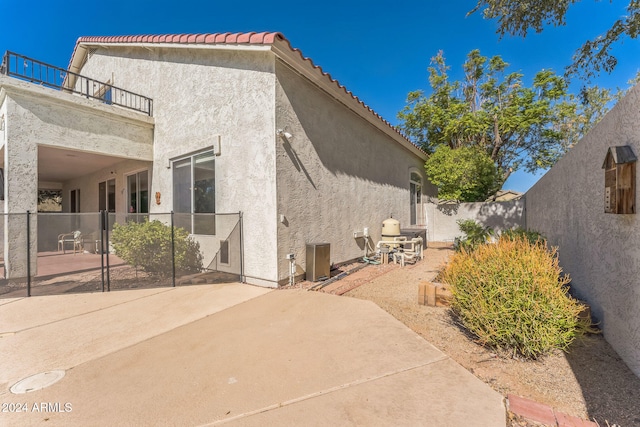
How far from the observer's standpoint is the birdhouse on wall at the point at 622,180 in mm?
2705

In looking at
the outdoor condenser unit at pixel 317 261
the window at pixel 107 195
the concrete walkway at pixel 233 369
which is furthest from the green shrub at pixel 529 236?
the window at pixel 107 195

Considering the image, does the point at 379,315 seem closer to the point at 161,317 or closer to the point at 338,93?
the point at 161,317

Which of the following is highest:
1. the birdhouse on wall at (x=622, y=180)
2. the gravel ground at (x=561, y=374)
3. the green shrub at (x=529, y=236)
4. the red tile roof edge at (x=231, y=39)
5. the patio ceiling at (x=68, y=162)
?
the red tile roof edge at (x=231, y=39)

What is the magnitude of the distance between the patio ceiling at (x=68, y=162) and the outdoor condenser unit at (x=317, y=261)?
701cm

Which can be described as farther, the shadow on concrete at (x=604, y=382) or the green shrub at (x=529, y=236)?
the green shrub at (x=529, y=236)

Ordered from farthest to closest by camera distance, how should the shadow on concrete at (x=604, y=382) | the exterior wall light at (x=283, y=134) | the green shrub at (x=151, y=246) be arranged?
the green shrub at (x=151, y=246) < the exterior wall light at (x=283, y=134) < the shadow on concrete at (x=604, y=382)

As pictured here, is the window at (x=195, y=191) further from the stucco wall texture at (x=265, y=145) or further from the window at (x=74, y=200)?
the window at (x=74, y=200)

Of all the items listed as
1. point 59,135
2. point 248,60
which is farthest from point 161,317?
point 59,135

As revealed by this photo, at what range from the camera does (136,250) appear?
6426mm

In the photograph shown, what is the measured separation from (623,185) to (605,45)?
7.32 meters

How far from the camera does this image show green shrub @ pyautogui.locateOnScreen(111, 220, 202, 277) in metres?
6.34

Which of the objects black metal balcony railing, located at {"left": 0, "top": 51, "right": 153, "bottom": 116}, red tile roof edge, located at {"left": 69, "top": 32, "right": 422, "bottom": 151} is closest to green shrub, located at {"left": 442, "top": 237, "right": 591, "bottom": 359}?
red tile roof edge, located at {"left": 69, "top": 32, "right": 422, "bottom": 151}

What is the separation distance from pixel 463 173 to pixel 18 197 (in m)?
15.5

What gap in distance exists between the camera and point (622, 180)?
9.21 ft
